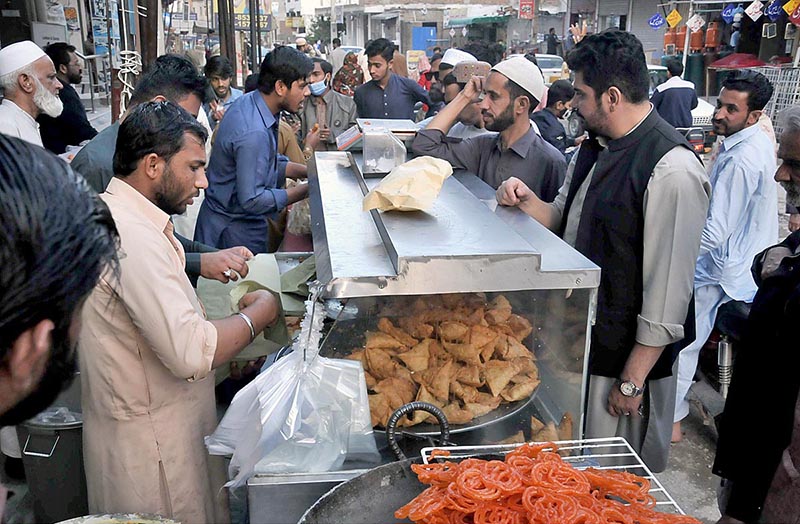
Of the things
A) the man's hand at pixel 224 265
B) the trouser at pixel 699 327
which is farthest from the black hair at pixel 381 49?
the man's hand at pixel 224 265

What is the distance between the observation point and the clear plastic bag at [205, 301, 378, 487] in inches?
62.5

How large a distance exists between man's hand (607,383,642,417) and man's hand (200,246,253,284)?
1.49m

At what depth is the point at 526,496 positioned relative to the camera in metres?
1.32

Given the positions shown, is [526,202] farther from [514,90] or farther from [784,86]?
[784,86]

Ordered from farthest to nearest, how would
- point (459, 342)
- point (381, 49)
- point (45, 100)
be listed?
point (381, 49) < point (45, 100) < point (459, 342)

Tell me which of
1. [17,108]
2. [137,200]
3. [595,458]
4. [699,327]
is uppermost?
[17,108]

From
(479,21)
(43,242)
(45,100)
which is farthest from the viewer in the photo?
(479,21)

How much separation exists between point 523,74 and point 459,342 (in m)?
1.92

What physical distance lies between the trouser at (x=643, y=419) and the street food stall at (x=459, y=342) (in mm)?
558

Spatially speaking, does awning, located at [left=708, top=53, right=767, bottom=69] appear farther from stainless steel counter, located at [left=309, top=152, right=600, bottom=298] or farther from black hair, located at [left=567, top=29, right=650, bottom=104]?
stainless steel counter, located at [left=309, top=152, right=600, bottom=298]

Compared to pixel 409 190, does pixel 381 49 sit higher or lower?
higher

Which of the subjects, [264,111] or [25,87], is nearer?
[264,111]

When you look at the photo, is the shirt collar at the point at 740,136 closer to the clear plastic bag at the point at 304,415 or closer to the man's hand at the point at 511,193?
the man's hand at the point at 511,193

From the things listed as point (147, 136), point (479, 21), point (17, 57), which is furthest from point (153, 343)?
point (479, 21)
